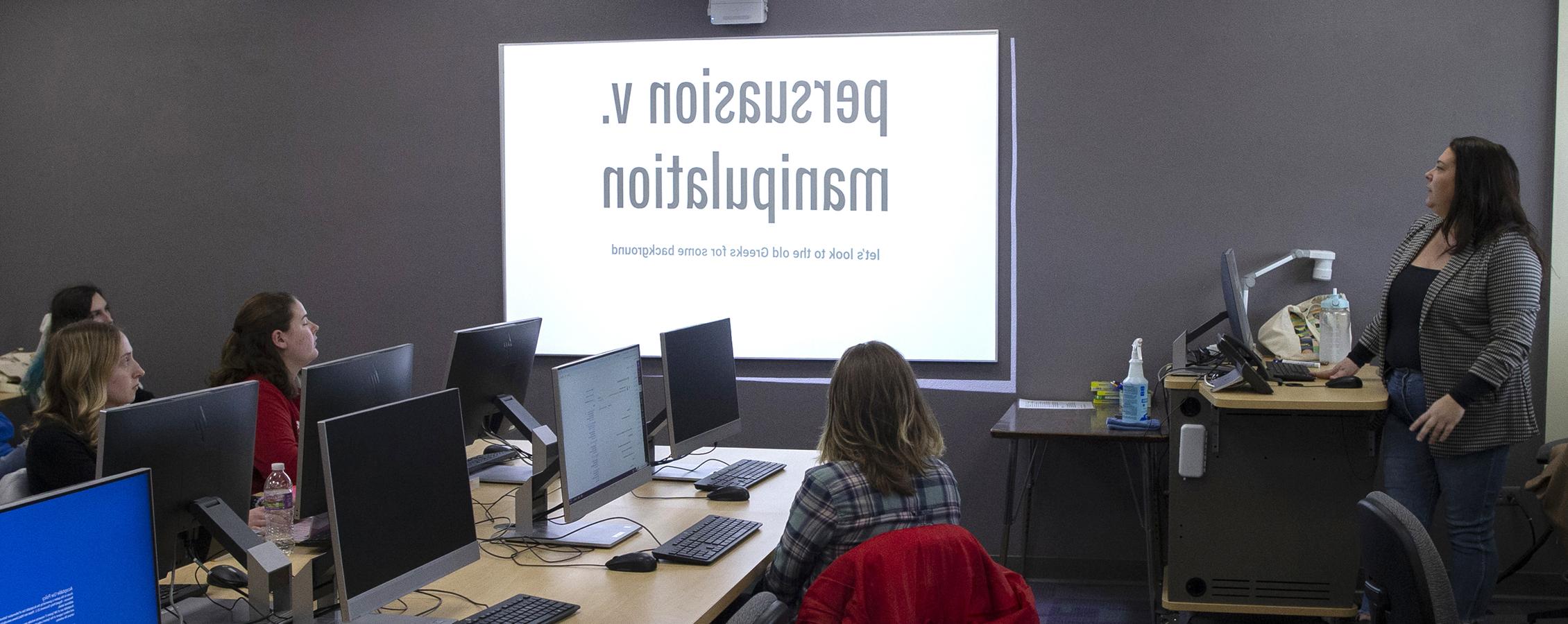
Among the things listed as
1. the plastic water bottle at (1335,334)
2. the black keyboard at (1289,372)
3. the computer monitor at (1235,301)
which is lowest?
the black keyboard at (1289,372)

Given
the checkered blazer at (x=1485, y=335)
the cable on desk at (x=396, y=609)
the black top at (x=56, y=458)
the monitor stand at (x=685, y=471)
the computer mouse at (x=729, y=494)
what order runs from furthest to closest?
1. the monitor stand at (x=685, y=471)
2. the checkered blazer at (x=1485, y=335)
3. the computer mouse at (x=729, y=494)
4. the black top at (x=56, y=458)
5. the cable on desk at (x=396, y=609)

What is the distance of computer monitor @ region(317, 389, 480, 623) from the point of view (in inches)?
71.7

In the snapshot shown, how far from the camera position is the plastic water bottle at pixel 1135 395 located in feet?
12.6

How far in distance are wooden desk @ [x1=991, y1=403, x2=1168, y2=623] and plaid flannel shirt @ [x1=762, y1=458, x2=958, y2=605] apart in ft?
5.05

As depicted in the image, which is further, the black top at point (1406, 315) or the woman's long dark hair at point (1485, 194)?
the black top at point (1406, 315)

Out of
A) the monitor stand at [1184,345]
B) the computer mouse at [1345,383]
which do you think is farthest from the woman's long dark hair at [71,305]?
the computer mouse at [1345,383]

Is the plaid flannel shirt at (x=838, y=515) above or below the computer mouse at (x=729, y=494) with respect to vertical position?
above

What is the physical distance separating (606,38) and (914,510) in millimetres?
3014

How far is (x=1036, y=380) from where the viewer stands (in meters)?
4.48

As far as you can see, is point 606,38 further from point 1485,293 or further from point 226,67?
point 1485,293

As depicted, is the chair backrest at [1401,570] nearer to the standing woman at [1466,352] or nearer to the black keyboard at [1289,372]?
the standing woman at [1466,352]

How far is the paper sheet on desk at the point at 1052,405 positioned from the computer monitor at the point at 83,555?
3.23 m

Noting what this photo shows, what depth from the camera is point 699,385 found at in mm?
3188

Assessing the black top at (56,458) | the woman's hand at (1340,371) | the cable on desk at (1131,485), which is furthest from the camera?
the cable on desk at (1131,485)
